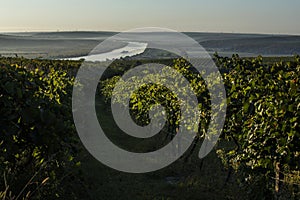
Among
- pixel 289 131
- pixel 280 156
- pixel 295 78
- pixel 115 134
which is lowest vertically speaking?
pixel 115 134

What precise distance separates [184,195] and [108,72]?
152ft

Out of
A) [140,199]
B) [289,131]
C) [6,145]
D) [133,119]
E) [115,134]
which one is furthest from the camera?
[133,119]

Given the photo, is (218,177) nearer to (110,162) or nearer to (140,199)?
(140,199)

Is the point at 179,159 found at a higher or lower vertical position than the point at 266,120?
lower

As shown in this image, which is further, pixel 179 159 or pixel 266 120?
pixel 179 159

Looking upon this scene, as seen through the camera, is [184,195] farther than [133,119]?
No

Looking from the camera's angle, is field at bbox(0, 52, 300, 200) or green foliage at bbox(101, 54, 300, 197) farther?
green foliage at bbox(101, 54, 300, 197)

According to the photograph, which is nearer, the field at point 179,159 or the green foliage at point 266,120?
the field at point 179,159

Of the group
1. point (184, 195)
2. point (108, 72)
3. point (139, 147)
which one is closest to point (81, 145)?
point (139, 147)

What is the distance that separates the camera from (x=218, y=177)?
32.2ft

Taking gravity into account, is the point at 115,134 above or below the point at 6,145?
below

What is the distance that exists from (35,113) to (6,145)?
1.71 ft

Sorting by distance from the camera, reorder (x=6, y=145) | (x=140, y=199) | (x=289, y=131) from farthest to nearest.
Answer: (x=140, y=199)
(x=289, y=131)
(x=6, y=145)

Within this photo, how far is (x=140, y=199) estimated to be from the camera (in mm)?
8383
